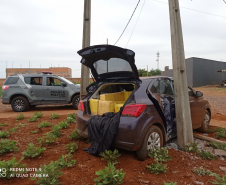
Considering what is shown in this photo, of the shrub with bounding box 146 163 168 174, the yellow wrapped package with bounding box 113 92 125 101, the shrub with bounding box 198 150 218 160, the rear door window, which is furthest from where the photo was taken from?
the rear door window

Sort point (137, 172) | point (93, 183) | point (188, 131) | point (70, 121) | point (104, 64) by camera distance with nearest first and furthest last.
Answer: point (93, 183) < point (137, 172) < point (188, 131) < point (104, 64) < point (70, 121)

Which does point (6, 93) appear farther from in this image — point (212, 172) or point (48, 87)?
point (212, 172)

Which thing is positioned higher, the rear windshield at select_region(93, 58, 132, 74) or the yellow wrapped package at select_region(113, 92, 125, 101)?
the rear windshield at select_region(93, 58, 132, 74)

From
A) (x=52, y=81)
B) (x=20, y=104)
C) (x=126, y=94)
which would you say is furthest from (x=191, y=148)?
(x=20, y=104)

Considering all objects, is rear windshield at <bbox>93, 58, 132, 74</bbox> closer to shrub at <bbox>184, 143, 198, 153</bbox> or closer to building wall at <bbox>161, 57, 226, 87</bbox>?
shrub at <bbox>184, 143, 198, 153</bbox>

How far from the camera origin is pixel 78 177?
286 cm

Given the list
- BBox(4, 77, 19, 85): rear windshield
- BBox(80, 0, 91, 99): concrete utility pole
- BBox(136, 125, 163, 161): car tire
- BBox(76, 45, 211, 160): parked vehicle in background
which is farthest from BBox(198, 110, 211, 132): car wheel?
BBox(4, 77, 19, 85): rear windshield

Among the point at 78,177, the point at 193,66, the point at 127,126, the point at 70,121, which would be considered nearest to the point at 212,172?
the point at 127,126

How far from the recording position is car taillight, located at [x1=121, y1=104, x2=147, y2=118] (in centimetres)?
333

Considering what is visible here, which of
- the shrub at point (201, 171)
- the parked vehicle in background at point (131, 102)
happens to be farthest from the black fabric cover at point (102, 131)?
the shrub at point (201, 171)

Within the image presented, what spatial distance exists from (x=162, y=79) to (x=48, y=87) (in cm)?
718

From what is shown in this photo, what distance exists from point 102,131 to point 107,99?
38.2 inches

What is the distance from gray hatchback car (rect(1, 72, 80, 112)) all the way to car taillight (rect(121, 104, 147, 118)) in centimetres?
710

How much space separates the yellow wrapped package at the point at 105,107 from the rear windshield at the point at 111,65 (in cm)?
79
